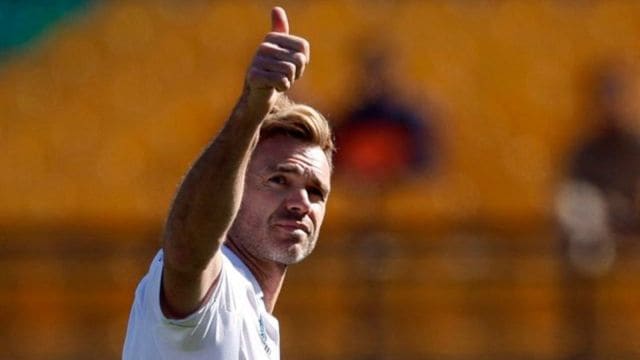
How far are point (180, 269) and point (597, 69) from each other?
434 inches

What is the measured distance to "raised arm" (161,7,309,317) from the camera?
420cm

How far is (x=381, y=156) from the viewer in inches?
535

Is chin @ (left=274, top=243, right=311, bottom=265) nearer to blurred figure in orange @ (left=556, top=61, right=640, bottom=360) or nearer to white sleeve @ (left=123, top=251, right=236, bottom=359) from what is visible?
white sleeve @ (left=123, top=251, right=236, bottom=359)

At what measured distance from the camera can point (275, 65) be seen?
4.17m

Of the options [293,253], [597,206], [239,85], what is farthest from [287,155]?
[239,85]

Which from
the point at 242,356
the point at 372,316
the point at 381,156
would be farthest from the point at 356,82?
the point at 242,356

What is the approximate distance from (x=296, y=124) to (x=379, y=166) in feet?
28.9

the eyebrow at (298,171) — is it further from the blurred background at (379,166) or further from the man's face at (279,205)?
the blurred background at (379,166)

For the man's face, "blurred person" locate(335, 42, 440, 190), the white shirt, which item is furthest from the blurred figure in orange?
the white shirt

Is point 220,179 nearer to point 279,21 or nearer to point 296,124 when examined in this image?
point 279,21

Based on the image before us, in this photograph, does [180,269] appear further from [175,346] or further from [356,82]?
[356,82]

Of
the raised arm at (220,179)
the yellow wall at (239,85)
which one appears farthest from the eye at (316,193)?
the yellow wall at (239,85)

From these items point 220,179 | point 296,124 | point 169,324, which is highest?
point 220,179

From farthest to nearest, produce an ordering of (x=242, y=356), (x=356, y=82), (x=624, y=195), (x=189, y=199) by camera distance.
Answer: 1. (x=356, y=82)
2. (x=624, y=195)
3. (x=242, y=356)
4. (x=189, y=199)
